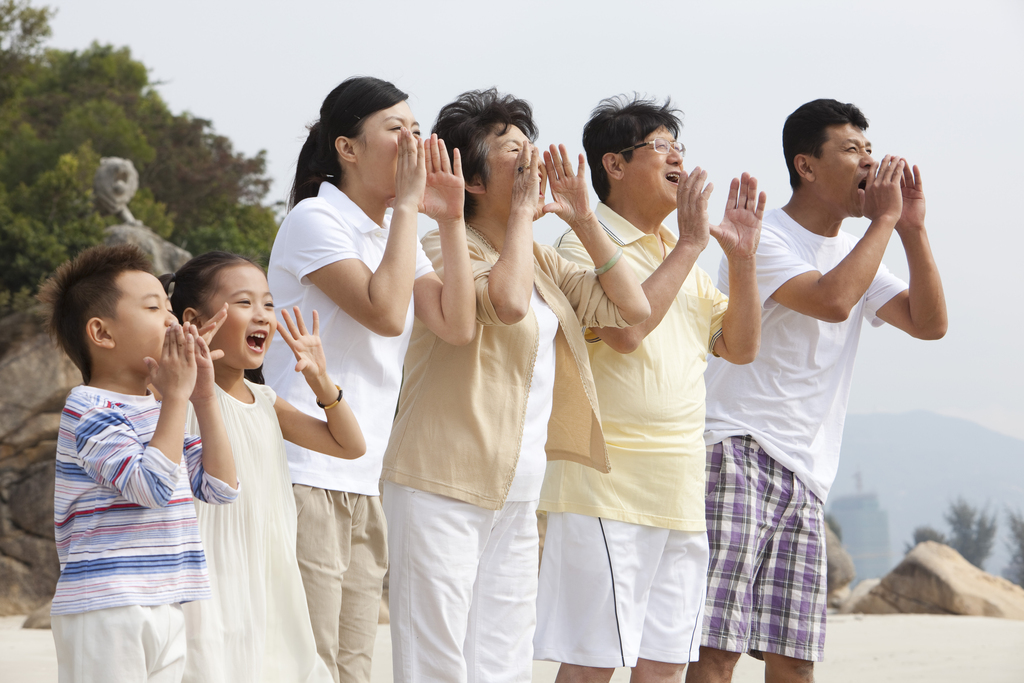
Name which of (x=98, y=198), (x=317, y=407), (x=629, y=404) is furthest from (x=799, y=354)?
(x=98, y=198)

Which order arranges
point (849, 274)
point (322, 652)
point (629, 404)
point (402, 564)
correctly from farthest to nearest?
1. point (849, 274)
2. point (629, 404)
3. point (402, 564)
4. point (322, 652)

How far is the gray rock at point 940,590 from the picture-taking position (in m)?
8.30

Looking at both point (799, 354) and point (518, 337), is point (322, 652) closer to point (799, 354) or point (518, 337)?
point (518, 337)

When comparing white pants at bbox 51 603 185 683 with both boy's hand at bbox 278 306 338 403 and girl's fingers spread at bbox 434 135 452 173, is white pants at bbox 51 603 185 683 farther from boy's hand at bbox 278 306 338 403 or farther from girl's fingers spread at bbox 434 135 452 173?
girl's fingers spread at bbox 434 135 452 173

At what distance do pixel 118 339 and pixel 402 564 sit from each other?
31.6 inches

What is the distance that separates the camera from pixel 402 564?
226 centimetres

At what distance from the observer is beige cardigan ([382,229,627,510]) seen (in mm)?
2309

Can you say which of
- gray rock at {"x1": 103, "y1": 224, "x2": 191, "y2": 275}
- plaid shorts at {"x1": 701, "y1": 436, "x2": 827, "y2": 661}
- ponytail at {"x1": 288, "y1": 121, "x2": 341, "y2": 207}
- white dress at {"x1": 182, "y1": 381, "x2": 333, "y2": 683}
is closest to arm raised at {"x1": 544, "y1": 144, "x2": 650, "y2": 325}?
ponytail at {"x1": 288, "y1": 121, "x2": 341, "y2": 207}

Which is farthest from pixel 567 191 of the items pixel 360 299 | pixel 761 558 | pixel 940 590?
pixel 940 590

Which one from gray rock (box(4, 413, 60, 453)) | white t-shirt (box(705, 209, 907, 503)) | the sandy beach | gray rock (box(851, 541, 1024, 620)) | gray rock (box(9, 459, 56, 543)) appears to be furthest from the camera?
gray rock (box(4, 413, 60, 453))

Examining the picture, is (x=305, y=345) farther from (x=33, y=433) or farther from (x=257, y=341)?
(x=33, y=433)

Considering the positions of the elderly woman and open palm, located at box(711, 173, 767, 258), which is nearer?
the elderly woman

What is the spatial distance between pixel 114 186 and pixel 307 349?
13.2 meters

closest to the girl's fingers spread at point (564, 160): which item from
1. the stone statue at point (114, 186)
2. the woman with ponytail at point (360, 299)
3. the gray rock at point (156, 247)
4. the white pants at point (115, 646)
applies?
the woman with ponytail at point (360, 299)
